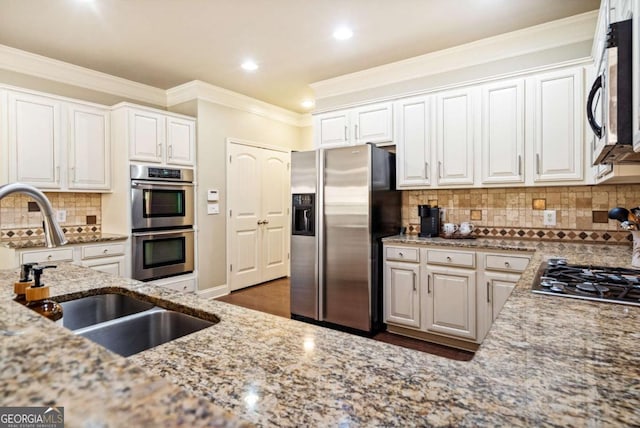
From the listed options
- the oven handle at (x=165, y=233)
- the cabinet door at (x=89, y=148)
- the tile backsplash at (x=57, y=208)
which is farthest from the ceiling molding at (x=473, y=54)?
the tile backsplash at (x=57, y=208)

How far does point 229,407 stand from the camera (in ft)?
1.88

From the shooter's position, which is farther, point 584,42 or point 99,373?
point 584,42

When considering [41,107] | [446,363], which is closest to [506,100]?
[446,363]

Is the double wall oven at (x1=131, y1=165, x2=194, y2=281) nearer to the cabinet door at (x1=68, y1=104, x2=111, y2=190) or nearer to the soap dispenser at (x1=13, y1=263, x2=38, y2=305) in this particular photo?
the cabinet door at (x1=68, y1=104, x2=111, y2=190)

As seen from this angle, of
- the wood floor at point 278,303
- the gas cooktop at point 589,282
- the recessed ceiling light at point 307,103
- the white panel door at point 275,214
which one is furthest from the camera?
the white panel door at point 275,214

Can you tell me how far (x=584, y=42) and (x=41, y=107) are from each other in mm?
4577

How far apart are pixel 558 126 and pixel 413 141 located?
114 cm

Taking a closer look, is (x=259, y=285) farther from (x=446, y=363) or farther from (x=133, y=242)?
(x=446, y=363)

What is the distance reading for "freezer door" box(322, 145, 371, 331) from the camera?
10.3 ft

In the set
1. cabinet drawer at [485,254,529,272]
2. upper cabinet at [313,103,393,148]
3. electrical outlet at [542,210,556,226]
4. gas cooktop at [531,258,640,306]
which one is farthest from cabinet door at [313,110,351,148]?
gas cooktop at [531,258,640,306]

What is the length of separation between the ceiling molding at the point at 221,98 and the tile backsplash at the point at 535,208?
253 centimetres

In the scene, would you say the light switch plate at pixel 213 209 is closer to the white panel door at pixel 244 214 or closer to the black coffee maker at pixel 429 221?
the white panel door at pixel 244 214

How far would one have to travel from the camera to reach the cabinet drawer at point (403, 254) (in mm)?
3059

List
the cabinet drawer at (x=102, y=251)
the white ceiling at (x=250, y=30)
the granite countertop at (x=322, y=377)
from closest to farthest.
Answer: the granite countertop at (x=322, y=377)
the white ceiling at (x=250, y=30)
the cabinet drawer at (x=102, y=251)
